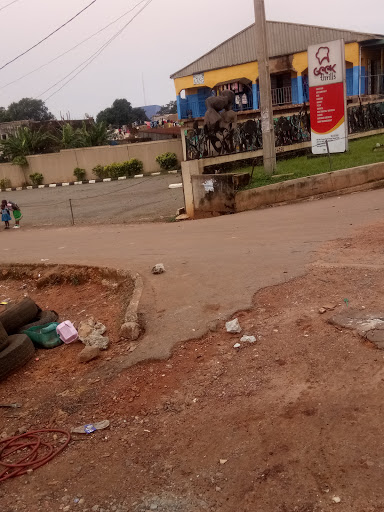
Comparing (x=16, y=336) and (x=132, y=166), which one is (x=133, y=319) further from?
(x=132, y=166)

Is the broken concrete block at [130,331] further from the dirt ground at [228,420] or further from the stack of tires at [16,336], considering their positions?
the stack of tires at [16,336]

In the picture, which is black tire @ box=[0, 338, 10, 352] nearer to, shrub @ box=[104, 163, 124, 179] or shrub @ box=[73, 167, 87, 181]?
shrub @ box=[104, 163, 124, 179]

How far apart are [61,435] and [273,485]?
1.92 metres

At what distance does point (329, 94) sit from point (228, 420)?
45.7ft

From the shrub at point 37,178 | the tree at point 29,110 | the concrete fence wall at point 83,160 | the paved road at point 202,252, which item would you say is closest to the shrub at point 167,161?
the concrete fence wall at point 83,160

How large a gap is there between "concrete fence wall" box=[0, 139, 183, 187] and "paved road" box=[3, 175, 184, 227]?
267 cm

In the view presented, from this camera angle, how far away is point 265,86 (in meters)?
13.7

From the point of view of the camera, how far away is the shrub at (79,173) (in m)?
30.3

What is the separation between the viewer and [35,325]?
655cm

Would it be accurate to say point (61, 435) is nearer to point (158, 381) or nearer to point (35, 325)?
point (158, 381)

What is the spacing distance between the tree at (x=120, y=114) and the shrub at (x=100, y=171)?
5142cm

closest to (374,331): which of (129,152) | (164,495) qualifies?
(164,495)

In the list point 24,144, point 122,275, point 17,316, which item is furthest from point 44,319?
point 24,144

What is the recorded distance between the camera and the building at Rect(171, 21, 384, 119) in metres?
28.2
